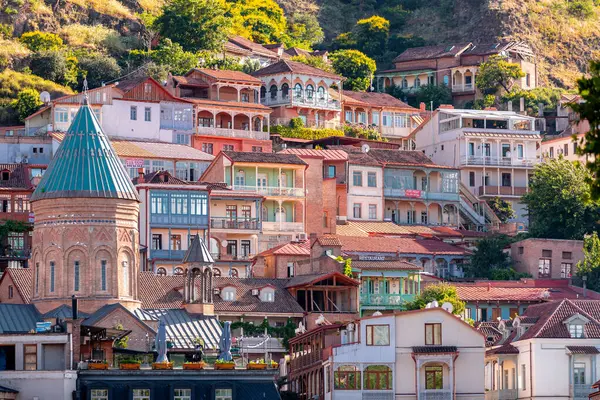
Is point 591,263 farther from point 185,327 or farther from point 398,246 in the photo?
point 185,327

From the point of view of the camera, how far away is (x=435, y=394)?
75.3 meters

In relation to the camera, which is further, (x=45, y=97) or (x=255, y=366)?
(x=45, y=97)

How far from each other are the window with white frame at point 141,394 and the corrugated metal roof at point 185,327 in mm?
7388

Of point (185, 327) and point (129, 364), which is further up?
point (185, 327)

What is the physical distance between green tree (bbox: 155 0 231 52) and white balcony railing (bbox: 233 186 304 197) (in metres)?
28.2

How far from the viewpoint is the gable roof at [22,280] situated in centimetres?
8062

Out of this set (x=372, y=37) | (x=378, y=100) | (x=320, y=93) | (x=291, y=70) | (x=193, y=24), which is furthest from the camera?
(x=372, y=37)

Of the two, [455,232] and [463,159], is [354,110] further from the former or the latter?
[455,232]

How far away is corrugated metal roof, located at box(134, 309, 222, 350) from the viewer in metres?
77.2

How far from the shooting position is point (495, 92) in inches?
5527

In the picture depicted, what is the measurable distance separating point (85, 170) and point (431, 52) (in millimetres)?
72121

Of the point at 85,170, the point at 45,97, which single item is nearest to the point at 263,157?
the point at 45,97

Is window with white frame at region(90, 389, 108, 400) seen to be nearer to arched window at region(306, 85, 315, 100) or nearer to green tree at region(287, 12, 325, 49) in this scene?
arched window at region(306, 85, 315, 100)

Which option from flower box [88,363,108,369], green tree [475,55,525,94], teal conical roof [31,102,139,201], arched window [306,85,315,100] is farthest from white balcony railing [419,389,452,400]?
green tree [475,55,525,94]
